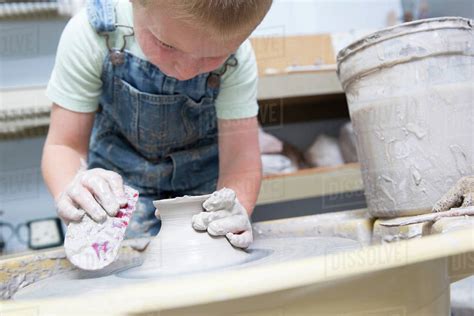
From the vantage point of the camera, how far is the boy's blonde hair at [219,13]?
65 centimetres

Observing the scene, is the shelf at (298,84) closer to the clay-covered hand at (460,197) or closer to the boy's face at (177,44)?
the boy's face at (177,44)

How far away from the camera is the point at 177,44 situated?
0.73 meters

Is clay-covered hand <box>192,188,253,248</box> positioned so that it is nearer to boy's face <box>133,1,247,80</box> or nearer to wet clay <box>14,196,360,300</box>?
wet clay <box>14,196,360,300</box>

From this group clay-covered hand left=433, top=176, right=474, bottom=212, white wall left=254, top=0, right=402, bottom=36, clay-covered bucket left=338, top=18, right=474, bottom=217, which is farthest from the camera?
white wall left=254, top=0, right=402, bottom=36

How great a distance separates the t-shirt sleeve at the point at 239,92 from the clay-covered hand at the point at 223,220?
1.19 feet

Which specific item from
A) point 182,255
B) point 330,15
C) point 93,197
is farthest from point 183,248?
point 330,15

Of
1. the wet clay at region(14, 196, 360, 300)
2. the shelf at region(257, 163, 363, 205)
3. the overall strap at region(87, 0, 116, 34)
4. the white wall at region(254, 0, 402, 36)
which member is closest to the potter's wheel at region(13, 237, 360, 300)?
the wet clay at region(14, 196, 360, 300)

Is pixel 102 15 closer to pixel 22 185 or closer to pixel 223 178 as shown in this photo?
pixel 223 178

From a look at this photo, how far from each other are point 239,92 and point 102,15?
0.95ft

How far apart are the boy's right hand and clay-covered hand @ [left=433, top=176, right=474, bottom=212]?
0.43 meters

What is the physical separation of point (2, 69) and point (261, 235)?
3.99 ft

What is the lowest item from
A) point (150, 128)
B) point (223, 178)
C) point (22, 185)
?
point (22, 185)

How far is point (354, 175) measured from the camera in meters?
1.86

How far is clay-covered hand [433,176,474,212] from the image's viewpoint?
28.1 inches
